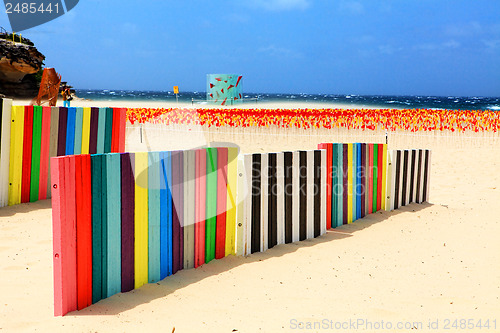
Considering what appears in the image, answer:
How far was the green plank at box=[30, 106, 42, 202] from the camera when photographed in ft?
21.2

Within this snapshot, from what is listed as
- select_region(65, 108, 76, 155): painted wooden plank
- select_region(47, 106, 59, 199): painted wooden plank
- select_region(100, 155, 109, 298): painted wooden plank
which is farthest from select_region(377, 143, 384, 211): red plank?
select_region(47, 106, 59, 199): painted wooden plank

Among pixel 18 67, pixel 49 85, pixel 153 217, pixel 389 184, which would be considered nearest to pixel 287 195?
pixel 153 217

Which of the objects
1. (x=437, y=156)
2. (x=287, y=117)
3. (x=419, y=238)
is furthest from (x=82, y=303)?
(x=287, y=117)

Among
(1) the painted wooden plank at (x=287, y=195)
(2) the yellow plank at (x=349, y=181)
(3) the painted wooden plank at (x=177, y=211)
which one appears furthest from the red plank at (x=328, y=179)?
(3) the painted wooden plank at (x=177, y=211)

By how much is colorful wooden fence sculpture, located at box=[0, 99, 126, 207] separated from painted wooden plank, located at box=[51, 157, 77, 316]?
378 cm

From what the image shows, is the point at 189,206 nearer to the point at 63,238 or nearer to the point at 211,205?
the point at 211,205

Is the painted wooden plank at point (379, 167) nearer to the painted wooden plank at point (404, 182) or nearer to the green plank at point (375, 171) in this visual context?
the green plank at point (375, 171)

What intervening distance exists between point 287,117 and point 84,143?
10627 millimetres

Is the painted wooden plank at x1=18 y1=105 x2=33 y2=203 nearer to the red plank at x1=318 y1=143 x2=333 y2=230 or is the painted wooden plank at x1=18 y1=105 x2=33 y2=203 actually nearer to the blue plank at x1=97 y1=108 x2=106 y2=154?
the blue plank at x1=97 y1=108 x2=106 y2=154

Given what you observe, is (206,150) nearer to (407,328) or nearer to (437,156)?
(407,328)

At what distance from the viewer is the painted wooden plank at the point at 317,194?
197 inches

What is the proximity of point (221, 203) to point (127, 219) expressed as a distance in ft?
3.32

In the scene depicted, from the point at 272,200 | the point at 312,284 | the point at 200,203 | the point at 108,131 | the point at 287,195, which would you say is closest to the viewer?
the point at 312,284

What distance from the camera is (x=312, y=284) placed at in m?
3.66
